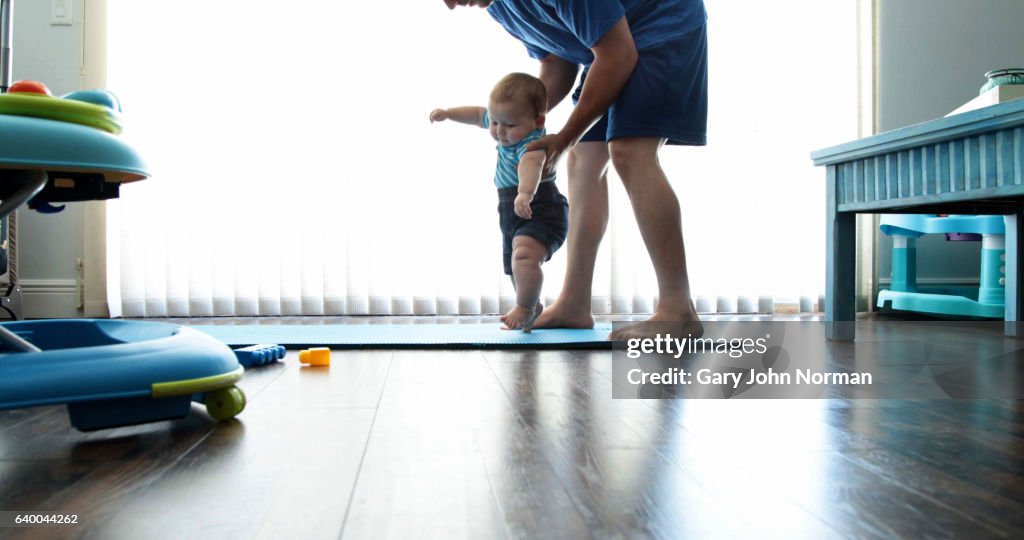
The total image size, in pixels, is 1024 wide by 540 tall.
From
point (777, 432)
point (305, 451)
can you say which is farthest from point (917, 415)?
point (305, 451)

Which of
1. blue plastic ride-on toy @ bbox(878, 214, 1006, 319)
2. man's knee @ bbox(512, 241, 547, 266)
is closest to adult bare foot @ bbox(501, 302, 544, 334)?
man's knee @ bbox(512, 241, 547, 266)

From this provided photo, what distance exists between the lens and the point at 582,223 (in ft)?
5.99

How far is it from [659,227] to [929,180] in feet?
1.66

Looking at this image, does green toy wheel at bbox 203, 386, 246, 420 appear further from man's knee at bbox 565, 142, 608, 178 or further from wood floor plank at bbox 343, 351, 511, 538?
man's knee at bbox 565, 142, 608, 178

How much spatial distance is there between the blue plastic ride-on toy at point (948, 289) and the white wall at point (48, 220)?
2637 mm

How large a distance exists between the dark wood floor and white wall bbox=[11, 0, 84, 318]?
6.24 feet

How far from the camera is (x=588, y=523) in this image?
0.51 m

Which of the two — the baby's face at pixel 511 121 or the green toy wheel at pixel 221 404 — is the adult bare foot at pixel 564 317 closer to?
the baby's face at pixel 511 121

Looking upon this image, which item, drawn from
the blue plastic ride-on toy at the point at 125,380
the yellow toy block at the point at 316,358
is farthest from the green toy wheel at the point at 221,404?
the yellow toy block at the point at 316,358

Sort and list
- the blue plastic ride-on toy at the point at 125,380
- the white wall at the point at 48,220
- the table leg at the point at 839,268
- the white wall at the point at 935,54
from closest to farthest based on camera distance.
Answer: the blue plastic ride-on toy at the point at 125,380 → the table leg at the point at 839,268 → the white wall at the point at 48,220 → the white wall at the point at 935,54

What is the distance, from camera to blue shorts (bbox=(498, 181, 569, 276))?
1.80 meters

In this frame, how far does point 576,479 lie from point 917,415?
0.47m

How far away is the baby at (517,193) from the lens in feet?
5.72

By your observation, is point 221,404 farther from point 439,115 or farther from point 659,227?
point 439,115
